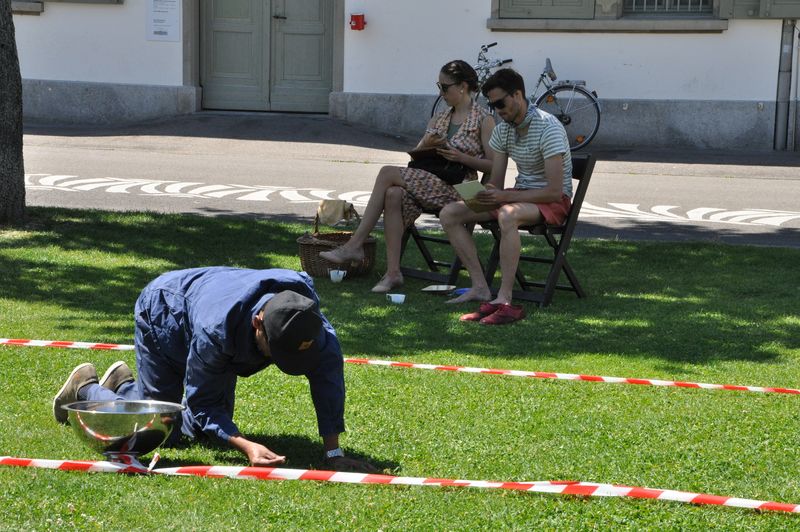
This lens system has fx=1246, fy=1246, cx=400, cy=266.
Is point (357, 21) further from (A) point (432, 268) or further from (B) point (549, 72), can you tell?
(A) point (432, 268)

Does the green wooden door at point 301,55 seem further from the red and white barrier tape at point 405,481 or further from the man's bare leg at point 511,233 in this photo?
the red and white barrier tape at point 405,481

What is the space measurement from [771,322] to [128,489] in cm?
449

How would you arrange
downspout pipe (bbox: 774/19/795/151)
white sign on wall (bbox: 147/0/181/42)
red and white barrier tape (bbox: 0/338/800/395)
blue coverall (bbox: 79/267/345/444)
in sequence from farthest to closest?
white sign on wall (bbox: 147/0/181/42) < downspout pipe (bbox: 774/19/795/151) < red and white barrier tape (bbox: 0/338/800/395) < blue coverall (bbox: 79/267/345/444)

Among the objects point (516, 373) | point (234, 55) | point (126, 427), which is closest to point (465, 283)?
point (516, 373)

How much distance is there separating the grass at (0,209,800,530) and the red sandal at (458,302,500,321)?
0.14 m

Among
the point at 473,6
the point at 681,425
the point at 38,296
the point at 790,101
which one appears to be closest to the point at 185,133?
the point at 473,6

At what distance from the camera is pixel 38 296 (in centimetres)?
792

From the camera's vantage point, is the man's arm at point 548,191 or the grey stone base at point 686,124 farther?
the grey stone base at point 686,124

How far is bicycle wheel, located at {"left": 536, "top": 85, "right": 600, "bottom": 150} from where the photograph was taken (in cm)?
1841

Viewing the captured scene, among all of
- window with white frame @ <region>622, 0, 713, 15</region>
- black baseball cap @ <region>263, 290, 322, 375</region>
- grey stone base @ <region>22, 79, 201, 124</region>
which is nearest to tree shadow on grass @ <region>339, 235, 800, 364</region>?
black baseball cap @ <region>263, 290, 322, 375</region>

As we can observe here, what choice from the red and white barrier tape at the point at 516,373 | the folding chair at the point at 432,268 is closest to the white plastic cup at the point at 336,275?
the folding chair at the point at 432,268

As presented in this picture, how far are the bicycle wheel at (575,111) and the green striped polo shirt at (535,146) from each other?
10387 millimetres

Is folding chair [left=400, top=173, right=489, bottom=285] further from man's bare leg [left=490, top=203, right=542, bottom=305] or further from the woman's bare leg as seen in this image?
man's bare leg [left=490, top=203, right=542, bottom=305]

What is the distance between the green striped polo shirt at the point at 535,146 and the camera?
7879 mm
